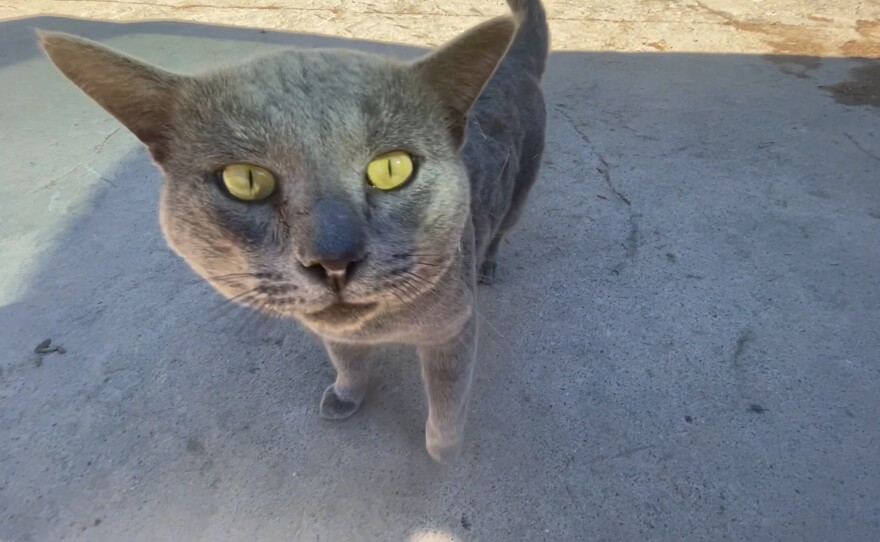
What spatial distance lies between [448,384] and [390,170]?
52cm

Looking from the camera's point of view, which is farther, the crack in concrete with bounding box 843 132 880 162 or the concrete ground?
the crack in concrete with bounding box 843 132 880 162

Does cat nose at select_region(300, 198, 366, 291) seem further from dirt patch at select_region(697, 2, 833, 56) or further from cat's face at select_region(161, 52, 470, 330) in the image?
dirt patch at select_region(697, 2, 833, 56)

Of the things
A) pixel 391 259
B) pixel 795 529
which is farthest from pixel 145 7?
pixel 795 529

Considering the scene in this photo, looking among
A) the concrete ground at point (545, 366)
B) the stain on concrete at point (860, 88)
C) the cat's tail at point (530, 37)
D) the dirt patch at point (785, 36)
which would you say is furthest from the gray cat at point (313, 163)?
the dirt patch at point (785, 36)

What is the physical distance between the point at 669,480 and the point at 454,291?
2.31 ft

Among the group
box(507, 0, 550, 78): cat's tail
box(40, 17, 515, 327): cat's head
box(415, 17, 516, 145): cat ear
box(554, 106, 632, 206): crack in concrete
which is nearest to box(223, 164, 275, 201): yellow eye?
box(40, 17, 515, 327): cat's head

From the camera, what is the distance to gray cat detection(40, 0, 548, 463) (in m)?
0.74

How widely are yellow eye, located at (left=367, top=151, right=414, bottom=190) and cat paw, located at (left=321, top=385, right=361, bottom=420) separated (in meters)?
0.76

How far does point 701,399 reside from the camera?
1.45m

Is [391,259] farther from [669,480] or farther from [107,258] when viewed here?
[107,258]

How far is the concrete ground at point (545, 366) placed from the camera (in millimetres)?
1258

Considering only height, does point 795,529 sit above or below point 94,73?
below

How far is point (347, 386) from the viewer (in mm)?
1398

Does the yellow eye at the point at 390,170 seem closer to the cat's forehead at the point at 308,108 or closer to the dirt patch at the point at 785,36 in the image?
the cat's forehead at the point at 308,108
